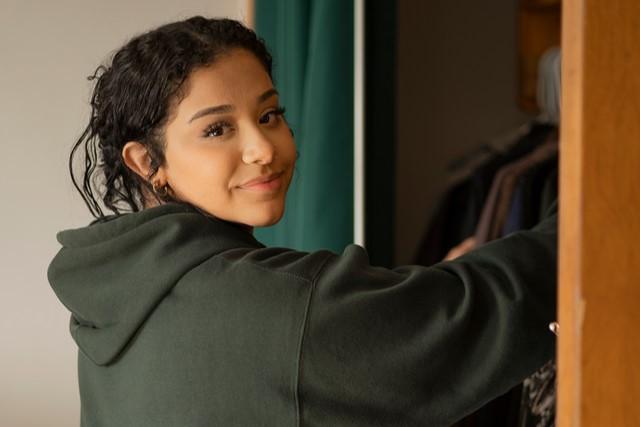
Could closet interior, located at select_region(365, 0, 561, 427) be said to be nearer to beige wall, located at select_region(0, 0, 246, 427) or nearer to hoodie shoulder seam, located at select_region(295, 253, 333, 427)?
beige wall, located at select_region(0, 0, 246, 427)

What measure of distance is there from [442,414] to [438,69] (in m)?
1.75

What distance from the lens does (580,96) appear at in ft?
2.11

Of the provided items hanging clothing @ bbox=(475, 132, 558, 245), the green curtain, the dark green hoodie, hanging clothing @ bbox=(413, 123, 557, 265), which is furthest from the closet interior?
the dark green hoodie

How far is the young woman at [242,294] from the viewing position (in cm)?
85

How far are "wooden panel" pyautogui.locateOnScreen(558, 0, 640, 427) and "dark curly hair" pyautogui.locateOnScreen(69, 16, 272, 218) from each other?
0.46 metres

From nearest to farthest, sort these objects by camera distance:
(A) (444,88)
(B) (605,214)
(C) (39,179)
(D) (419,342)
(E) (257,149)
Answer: (B) (605,214) < (D) (419,342) < (E) (257,149) < (C) (39,179) < (A) (444,88)

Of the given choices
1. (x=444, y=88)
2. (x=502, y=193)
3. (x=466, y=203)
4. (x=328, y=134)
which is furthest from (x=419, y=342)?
(x=444, y=88)

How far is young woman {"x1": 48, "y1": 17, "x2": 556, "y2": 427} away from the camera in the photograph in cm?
85

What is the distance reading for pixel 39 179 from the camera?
6.28 ft

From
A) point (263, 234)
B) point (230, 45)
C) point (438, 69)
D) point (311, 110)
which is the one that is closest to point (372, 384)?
point (230, 45)

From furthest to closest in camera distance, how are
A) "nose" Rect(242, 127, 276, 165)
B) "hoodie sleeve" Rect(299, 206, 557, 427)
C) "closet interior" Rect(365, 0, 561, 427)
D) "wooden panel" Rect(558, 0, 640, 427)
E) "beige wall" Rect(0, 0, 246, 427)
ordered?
"closet interior" Rect(365, 0, 561, 427) → "beige wall" Rect(0, 0, 246, 427) → "nose" Rect(242, 127, 276, 165) → "hoodie sleeve" Rect(299, 206, 557, 427) → "wooden panel" Rect(558, 0, 640, 427)

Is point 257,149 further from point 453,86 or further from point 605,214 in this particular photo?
point 453,86

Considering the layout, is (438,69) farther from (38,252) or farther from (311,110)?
(38,252)

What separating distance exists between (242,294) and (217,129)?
0.19 metres
